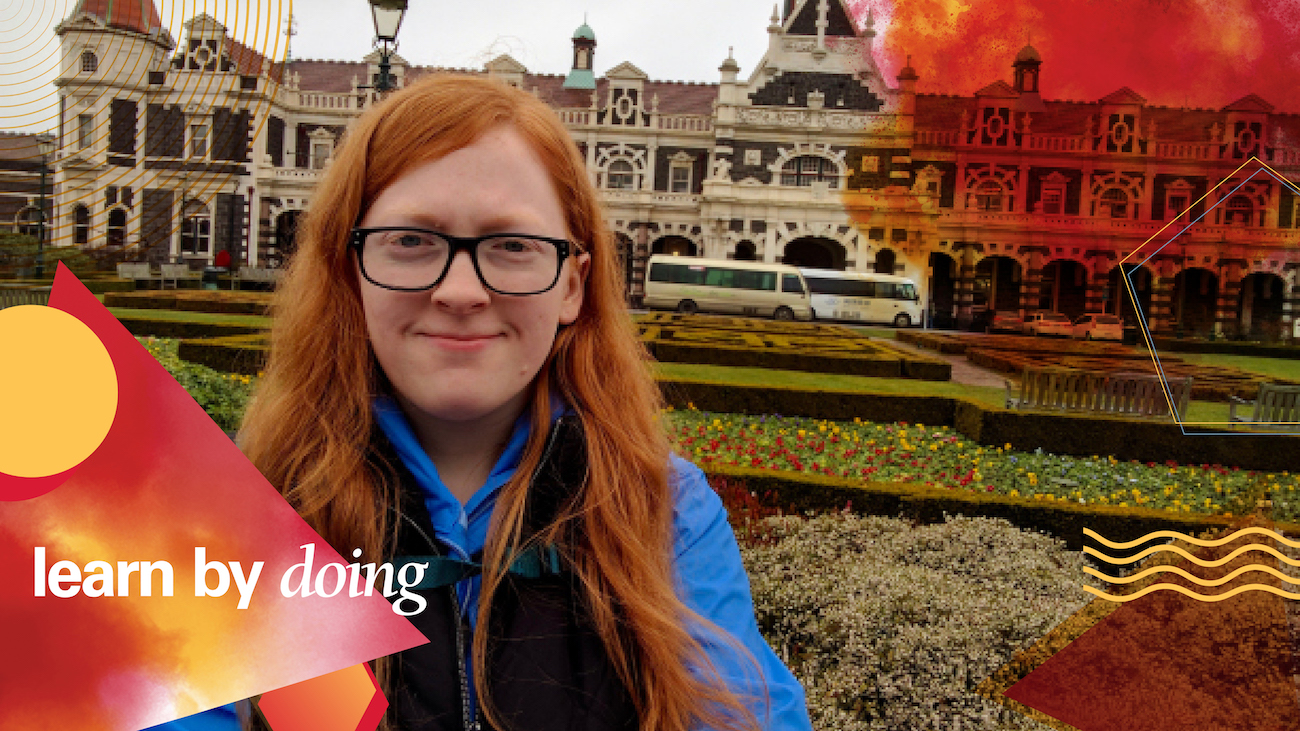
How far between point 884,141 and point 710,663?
346cm

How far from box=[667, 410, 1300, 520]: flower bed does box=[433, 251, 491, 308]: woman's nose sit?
14.8 feet

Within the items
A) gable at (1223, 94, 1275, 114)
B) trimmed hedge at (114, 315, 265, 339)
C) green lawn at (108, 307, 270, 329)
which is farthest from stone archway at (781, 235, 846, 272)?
gable at (1223, 94, 1275, 114)

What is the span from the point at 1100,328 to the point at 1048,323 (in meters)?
1.08

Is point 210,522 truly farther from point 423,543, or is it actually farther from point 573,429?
point 573,429

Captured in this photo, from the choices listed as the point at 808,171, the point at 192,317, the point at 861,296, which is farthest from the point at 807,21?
the point at 192,317

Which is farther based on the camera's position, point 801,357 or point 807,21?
point 807,21

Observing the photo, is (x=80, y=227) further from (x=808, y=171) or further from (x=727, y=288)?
(x=808, y=171)

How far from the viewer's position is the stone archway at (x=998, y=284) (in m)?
7.66

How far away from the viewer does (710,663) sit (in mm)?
967

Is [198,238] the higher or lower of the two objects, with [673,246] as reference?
lower
